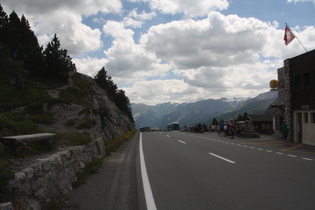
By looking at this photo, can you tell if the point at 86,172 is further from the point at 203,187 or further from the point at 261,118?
the point at 261,118

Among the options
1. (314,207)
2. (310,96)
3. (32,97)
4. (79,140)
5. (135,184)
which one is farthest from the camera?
(32,97)

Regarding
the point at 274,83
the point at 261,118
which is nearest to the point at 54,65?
the point at 274,83

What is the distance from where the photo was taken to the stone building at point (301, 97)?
2025 cm

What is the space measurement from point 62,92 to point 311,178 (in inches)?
954

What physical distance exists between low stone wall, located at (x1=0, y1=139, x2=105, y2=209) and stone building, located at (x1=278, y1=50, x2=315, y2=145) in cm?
1849

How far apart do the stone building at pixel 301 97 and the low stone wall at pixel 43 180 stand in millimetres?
18492

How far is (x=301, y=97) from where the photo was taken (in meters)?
21.5

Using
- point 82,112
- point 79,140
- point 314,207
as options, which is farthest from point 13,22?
point 314,207

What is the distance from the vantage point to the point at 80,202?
19.2ft

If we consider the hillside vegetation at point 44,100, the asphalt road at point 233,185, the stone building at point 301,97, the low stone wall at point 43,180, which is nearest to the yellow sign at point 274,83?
the stone building at point 301,97

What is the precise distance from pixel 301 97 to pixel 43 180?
21.4 meters

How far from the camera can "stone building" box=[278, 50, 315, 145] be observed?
66.4ft

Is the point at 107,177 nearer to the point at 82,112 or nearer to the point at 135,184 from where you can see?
the point at 135,184

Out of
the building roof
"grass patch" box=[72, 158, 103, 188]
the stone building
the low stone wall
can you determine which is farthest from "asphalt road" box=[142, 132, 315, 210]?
the building roof
